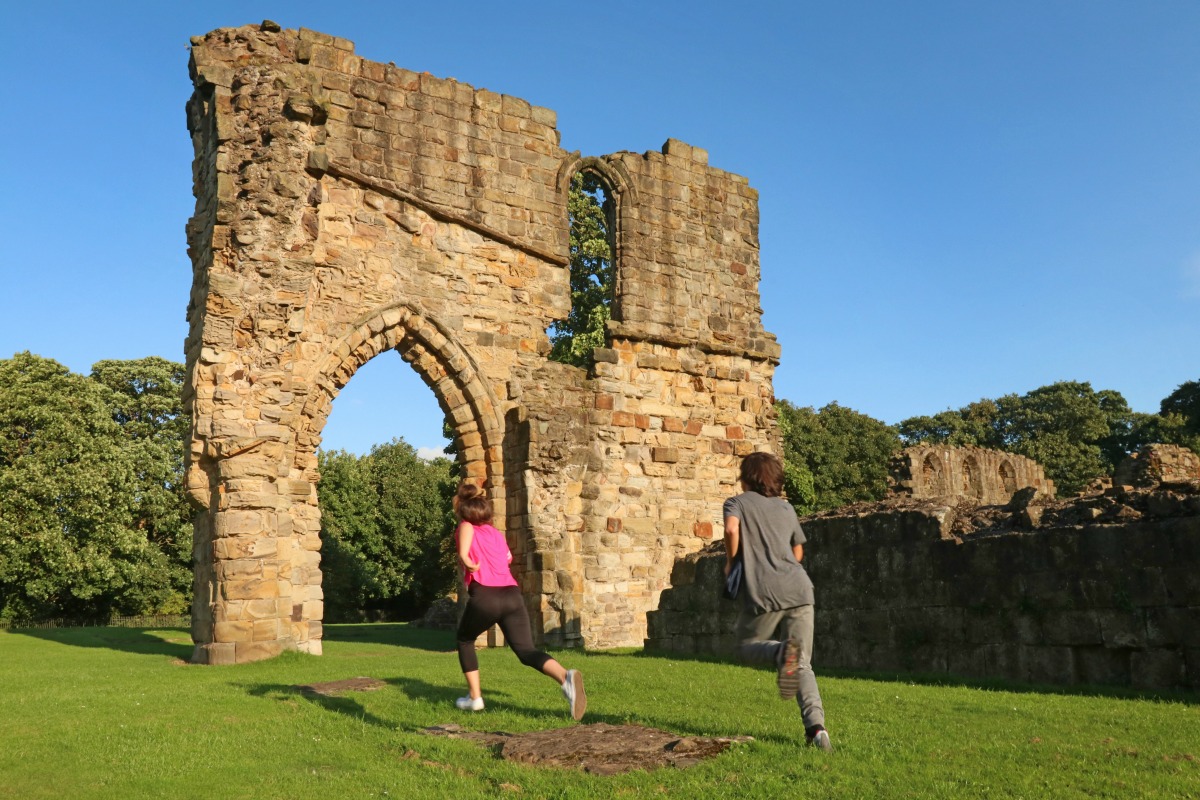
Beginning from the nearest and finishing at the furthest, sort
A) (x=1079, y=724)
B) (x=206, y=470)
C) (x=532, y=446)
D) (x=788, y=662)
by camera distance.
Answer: (x=788, y=662) → (x=1079, y=724) → (x=206, y=470) → (x=532, y=446)

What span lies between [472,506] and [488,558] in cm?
37

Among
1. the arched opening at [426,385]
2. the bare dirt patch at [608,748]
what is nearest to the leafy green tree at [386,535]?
the arched opening at [426,385]

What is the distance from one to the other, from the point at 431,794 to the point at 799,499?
34.1 metres

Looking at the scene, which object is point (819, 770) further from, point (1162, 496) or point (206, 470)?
point (206, 470)

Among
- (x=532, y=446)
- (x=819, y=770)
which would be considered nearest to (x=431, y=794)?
→ (x=819, y=770)

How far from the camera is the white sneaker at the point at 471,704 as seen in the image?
6.82 metres

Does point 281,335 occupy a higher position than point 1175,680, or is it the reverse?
point 281,335

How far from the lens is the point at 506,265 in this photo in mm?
15906

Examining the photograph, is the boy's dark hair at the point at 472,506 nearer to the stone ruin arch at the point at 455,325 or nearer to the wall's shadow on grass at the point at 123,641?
the stone ruin arch at the point at 455,325

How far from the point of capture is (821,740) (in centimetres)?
515

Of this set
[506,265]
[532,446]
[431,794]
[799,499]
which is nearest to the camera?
[431,794]

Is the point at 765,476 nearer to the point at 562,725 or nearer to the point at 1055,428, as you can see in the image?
the point at 562,725

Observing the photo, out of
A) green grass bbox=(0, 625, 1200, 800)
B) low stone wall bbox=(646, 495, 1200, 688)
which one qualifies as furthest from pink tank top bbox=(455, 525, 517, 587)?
low stone wall bbox=(646, 495, 1200, 688)

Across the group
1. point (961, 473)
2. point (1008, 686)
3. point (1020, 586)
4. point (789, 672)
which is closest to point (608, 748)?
point (789, 672)
